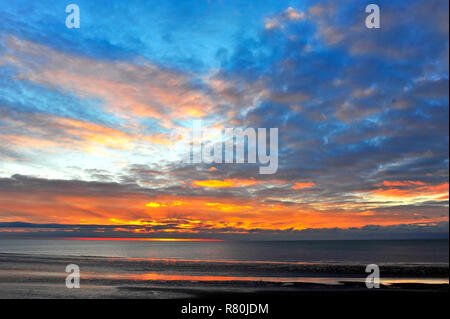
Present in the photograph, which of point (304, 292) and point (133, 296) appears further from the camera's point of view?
point (304, 292)

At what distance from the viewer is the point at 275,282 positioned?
1620 inches

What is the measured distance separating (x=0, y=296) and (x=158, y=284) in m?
16.3
